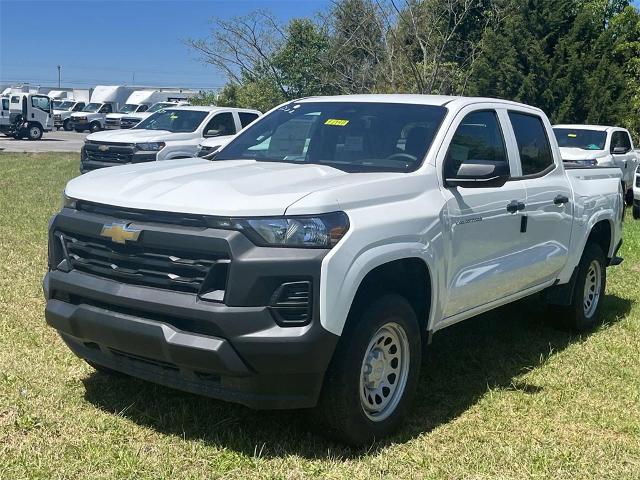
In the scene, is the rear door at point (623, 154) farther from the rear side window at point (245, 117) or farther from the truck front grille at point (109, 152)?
the truck front grille at point (109, 152)

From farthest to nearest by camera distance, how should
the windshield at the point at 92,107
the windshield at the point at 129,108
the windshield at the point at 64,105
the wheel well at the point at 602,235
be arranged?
the windshield at the point at 64,105, the windshield at the point at 92,107, the windshield at the point at 129,108, the wheel well at the point at 602,235

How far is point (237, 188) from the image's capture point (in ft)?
12.5

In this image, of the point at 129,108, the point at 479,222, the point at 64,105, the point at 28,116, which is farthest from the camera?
the point at 64,105

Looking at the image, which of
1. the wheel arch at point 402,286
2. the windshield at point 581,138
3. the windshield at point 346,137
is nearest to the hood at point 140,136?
the windshield at point 581,138

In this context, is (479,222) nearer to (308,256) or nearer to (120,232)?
(308,256)

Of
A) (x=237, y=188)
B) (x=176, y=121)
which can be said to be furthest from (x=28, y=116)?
(x=237, y=188)

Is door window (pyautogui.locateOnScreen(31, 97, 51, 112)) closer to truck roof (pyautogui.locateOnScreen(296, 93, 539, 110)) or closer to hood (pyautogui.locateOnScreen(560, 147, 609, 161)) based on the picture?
hood (pyautogui.locateOnScreen(560, 147, 609, 161))

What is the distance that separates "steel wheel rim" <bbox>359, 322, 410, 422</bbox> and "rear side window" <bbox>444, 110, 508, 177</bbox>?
42.6 inches

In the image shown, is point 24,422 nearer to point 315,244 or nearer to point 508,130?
point 315,244

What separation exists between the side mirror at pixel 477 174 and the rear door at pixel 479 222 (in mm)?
68

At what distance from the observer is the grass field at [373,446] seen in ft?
12.4

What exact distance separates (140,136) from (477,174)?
1115cm

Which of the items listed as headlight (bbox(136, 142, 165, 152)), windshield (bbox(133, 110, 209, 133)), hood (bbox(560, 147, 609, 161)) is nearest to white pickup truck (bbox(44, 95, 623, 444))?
headlight (bbox(136, 142, 165, 152))

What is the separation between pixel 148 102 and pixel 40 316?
4374 cm
